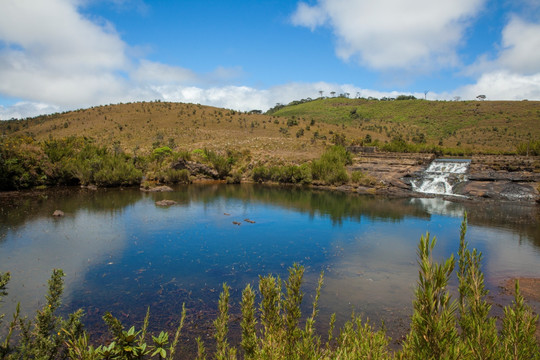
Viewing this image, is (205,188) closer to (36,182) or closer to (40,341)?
(36,182)

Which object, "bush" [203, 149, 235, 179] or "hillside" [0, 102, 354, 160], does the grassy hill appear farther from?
"bush" [203, 149, 235, 179]

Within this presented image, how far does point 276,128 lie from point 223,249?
57648 mm

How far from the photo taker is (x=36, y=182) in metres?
33.6

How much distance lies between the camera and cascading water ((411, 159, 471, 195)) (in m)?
37.0

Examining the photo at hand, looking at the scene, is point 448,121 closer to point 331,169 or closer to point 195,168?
point 331,169

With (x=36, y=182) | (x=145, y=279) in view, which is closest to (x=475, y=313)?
(x=145, y=279)

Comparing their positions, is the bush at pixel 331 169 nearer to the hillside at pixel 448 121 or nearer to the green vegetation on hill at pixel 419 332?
the hillside at pixel 448 121

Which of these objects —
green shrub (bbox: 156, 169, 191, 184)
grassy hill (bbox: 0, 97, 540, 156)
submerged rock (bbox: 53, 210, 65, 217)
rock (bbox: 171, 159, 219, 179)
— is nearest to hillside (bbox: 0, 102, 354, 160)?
grassy hill (bbox: 0, 97, 540, 156)

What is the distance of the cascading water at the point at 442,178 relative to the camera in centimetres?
3703

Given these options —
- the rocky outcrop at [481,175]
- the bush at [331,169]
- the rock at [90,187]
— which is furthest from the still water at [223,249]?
the bush at [331,169]

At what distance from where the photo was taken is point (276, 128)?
72.4 metres

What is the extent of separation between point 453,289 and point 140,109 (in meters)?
83.1

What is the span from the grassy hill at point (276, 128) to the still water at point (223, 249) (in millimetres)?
26513

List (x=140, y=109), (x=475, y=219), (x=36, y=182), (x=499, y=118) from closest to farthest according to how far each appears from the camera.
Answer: (x=475, y=219) → (x=36, y=182) → (x=499, y=118) → (x=140, y=109)
